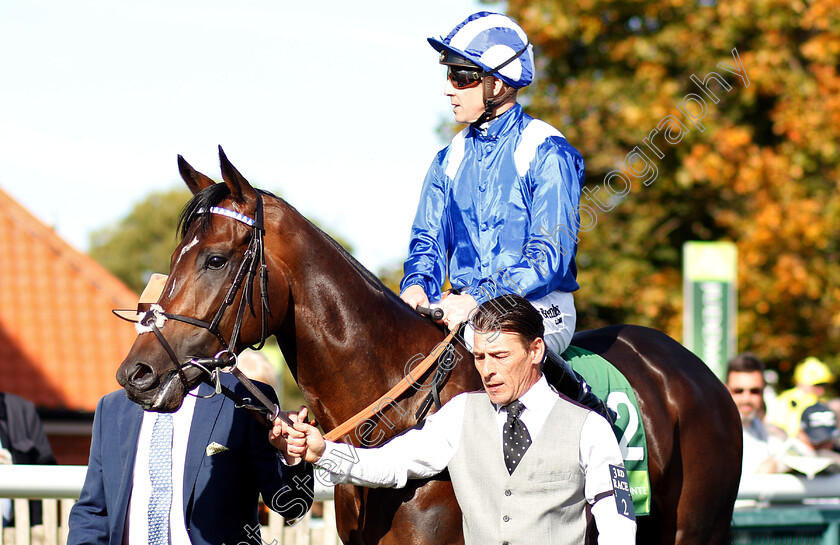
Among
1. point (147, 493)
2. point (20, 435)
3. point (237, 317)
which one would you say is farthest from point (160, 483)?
point (20, 435)

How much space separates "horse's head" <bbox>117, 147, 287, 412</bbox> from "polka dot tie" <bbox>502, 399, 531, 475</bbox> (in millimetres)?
803

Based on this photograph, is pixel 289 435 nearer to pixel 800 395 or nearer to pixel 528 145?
pixel 528 145

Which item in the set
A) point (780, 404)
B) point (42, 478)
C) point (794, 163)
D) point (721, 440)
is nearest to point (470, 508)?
point (721, 440)

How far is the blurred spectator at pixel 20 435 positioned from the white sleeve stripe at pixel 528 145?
2.77 meters

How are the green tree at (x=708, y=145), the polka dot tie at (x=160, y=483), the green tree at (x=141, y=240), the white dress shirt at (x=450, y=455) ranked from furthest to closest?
1. the green tree at (x=141, y=240)
2. the green tree at (x=708, y=145)
3. the polka dot tie at (x=160, y=483)
4. the white dress shirt at (x=450, y=455)

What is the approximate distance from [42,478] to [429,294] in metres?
1.81

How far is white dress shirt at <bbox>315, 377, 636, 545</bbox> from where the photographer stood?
2.62m

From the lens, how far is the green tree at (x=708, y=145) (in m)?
10.8

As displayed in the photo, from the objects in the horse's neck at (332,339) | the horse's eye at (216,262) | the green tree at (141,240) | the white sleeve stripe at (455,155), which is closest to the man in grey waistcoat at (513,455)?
the horse's neck at (332,339)

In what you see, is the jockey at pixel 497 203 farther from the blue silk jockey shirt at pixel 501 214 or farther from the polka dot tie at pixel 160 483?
the polka dot tie at pixel 160 483

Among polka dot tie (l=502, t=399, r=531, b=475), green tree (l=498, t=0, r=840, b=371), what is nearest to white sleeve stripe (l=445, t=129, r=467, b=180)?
polka dot tie (l=502, t=399, r=531, b=475)

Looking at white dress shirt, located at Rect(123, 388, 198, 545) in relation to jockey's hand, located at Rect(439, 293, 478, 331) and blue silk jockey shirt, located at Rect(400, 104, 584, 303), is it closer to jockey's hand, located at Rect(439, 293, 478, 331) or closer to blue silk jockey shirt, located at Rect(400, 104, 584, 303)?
jockey's hand, located at Rect(439, 293, 478, 331)

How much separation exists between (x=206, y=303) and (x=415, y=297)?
85cm

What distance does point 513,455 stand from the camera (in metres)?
2.70
